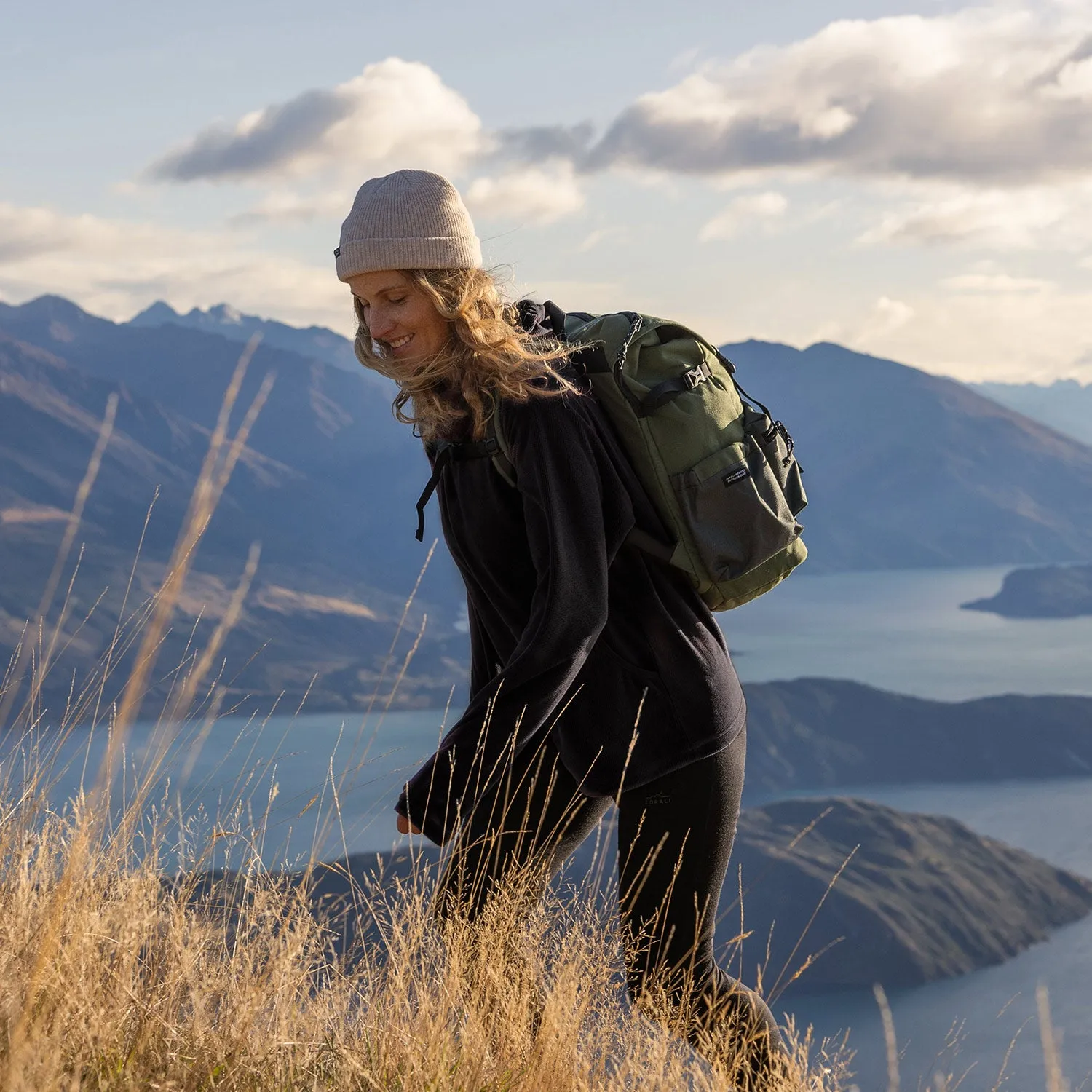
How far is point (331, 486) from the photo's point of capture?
532ft

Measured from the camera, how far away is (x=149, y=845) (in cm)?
174

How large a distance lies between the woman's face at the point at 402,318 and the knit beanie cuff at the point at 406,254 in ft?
0.05

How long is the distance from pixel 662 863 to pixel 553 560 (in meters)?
0.39

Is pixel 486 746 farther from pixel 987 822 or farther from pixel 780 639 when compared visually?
pixel 780 639

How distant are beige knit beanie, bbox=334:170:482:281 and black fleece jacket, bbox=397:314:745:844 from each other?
8.4 inches

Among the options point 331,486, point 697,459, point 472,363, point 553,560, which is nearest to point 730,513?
point 697,459

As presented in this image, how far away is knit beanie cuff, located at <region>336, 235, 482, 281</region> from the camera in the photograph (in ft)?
4.42

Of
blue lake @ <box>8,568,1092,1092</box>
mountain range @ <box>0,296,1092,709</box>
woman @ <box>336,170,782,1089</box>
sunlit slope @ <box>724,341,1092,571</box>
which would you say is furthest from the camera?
sunlit slope @ <box>724,341,1092,571</box>

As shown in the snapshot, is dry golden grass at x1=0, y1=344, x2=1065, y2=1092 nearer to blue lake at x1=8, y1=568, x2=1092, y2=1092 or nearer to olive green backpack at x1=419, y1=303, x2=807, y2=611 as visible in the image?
blue lake at x1=8, y1=568, x2=1092, y2=1092

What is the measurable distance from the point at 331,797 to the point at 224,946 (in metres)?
0.24

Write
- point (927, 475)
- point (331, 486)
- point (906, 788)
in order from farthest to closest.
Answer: point (331, 486) < point (927, 475) < point (906, 788)

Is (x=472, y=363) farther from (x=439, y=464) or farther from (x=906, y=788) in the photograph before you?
(x=906, y=788)

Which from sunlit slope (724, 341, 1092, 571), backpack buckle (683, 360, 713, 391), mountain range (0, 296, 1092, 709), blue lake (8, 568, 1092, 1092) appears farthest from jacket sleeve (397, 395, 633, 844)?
sunlit slope (724, 341, 1092, 571)

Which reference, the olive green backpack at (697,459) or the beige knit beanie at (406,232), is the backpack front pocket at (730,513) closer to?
the olive green backpack at (697,459)
